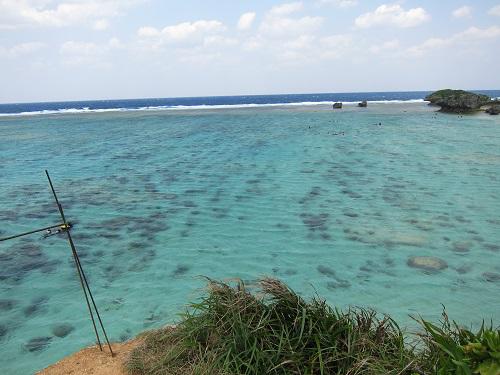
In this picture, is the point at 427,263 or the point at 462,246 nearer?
the point at 427,263

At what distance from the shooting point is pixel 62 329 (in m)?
7.32

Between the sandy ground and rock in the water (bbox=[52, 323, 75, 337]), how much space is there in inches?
40.0

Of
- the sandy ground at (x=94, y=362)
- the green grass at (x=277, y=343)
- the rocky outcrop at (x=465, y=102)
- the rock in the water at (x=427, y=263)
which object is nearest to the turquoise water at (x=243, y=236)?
the rock in the water at (x=427, y=263)

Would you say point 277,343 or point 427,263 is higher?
point 277,343

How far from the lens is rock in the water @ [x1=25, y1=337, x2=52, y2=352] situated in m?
6.80

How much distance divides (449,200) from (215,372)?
12.3m

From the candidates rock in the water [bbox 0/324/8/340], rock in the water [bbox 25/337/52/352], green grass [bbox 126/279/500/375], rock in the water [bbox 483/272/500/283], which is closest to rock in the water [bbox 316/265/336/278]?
rock in the water [bbox 483/272/500/283]

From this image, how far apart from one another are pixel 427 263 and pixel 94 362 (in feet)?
24.9

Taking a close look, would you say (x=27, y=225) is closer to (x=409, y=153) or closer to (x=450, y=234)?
(x=450, y=234)

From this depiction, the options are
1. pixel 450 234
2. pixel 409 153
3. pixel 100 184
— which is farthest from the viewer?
pixel 409 153

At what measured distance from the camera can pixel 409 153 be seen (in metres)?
24.1

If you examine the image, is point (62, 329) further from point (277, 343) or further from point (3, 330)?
→ point (277, 343)

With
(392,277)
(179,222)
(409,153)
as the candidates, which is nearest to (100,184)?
(179,222)

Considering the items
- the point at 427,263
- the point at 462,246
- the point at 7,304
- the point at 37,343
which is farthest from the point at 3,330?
the point at 462,246
